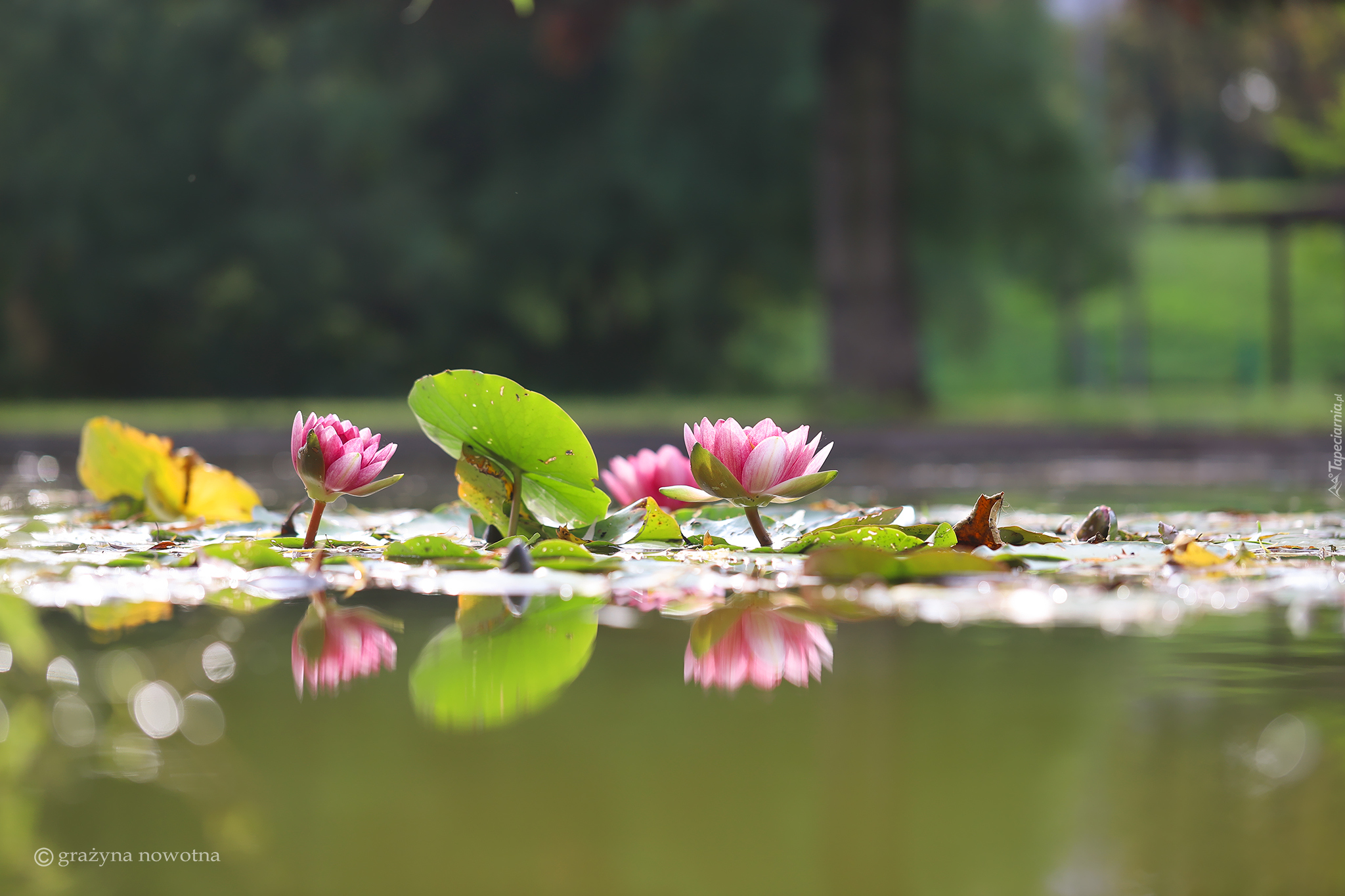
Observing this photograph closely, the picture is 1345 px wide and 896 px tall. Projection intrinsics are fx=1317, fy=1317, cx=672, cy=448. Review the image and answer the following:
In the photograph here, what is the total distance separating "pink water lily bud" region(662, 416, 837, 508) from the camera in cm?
118

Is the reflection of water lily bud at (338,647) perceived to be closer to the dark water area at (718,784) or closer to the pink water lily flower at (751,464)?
the dark water area at (718,784)

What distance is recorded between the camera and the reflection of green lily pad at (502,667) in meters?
0.73

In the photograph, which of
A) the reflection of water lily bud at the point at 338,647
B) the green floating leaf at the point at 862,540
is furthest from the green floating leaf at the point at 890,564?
the reflection of water lily bud at the point at 338,647

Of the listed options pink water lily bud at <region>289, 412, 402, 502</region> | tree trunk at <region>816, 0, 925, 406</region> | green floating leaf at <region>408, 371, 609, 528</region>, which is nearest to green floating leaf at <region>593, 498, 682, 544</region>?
green floating leaf at <region>408, 371, 609, 528</region>

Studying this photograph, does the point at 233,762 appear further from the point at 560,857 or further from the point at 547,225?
the point at 547,225

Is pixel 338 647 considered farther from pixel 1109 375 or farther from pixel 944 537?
pixel 1109 375

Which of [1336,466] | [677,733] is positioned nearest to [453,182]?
[1336,466]

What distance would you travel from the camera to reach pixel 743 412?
7980 mm

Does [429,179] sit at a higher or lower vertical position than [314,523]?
higher

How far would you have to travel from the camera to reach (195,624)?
1010mm

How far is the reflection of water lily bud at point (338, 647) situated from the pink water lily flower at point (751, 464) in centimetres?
31

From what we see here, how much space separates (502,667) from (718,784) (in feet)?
0.93

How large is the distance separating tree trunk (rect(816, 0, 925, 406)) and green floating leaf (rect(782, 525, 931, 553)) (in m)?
6.58

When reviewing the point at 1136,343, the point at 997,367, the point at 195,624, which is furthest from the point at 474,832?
the point at 997,367
